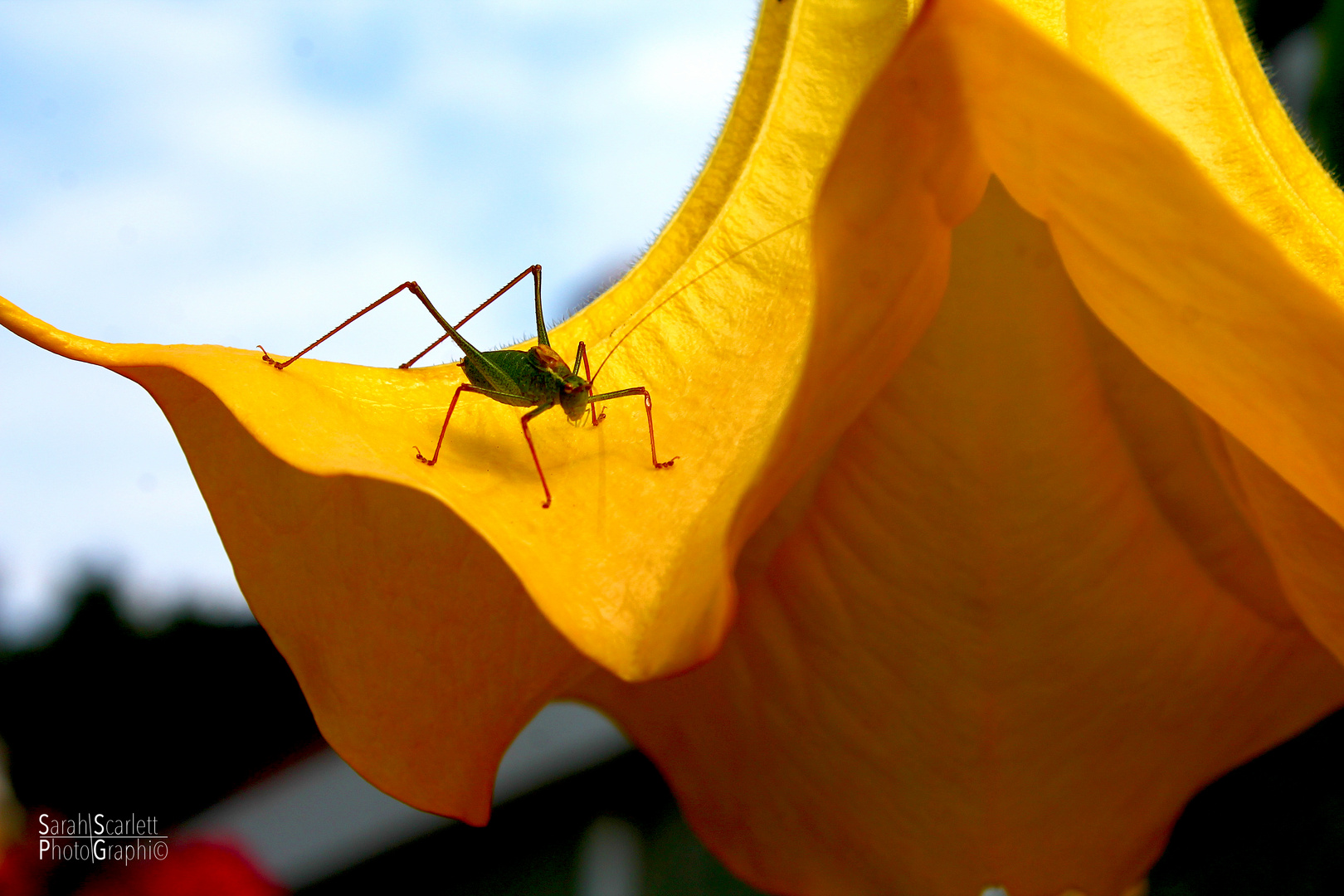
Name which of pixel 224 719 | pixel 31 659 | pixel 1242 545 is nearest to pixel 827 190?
pixel 1242 545

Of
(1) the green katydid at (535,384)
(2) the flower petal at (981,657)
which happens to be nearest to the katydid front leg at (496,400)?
(1) the green katydid at (535,384)

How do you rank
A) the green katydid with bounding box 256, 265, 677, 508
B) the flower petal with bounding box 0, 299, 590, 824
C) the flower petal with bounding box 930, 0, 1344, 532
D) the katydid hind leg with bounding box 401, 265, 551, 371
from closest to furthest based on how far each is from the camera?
the flower petal with bounding box 930, 0, 1344, 532, the flower petal with bounding box 0, 299, 590, 824, the green katydid with bounding box 256, 265, 677, 508, the katydid hind leg with bounding box 401, 265, 551, 371

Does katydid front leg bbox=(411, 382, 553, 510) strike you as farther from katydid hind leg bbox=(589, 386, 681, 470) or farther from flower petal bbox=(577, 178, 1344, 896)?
flower petal bbox=(577, 178, 1344, 896)

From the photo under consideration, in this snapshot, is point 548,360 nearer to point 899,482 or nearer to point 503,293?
point 899,482

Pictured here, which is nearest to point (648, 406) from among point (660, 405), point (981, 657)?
point (660, 405)

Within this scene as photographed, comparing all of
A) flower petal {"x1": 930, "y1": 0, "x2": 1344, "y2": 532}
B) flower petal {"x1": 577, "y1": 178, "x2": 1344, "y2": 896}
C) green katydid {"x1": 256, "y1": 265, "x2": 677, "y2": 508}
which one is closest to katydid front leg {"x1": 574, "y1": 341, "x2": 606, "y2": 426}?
green katydid {"x1": 256, "y1": 265, "x2": 677, "y2": 508}

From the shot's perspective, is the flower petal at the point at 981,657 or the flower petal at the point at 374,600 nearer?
the flower petal at the point at 374,600

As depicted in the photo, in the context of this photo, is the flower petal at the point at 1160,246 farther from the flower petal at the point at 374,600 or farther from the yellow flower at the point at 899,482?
the flower petal at the point at 374,600
